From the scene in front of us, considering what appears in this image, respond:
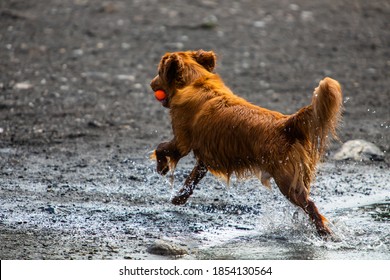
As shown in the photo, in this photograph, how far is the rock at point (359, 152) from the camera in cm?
954

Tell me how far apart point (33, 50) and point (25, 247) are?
765 cm

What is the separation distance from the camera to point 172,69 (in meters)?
7.66

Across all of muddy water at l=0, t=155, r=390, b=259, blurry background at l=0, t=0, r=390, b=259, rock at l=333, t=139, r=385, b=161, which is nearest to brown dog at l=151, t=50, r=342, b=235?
muddy water at l=0, t=155, r=390, b=259

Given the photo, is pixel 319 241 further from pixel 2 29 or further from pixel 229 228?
pixel 2 29

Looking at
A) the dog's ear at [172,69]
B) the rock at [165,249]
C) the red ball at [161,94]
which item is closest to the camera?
the rock at [165,249]

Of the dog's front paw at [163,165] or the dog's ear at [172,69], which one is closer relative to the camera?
the dog's ear at [172,69]

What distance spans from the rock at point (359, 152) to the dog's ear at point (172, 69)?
2692mm

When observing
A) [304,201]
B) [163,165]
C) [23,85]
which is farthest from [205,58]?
[23,85]

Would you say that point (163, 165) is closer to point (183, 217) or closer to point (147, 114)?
point (183, 217)

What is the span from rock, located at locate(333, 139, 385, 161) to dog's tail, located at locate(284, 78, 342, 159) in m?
2.87

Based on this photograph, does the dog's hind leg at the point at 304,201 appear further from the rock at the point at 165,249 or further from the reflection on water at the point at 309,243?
the rock at the point at 165,249

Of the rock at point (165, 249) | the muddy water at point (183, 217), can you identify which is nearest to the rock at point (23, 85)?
the muddy water at point (183, 217)

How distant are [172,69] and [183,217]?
1.33 m

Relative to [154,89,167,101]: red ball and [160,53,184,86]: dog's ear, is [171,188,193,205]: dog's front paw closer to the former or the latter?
[154,89,167,101]: red ball
